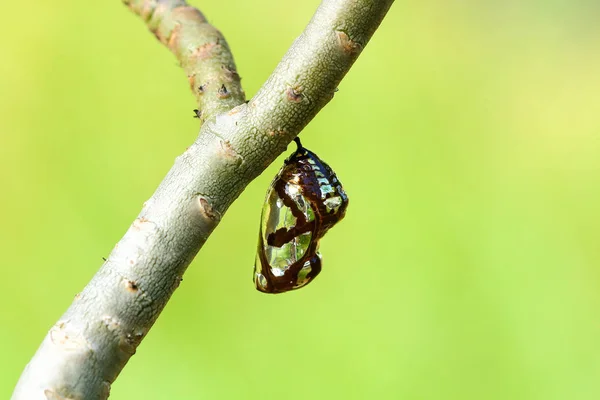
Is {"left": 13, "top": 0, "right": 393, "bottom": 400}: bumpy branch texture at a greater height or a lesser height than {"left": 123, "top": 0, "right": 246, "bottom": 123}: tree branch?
lesser

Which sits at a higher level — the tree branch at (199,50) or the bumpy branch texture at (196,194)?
the tree branch at (199,50)

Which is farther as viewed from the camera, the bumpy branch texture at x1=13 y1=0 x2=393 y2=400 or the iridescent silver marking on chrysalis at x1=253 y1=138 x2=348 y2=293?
the iridescent silver marking on chrysalis at x1=253 y1=138 x2=348 y2=293

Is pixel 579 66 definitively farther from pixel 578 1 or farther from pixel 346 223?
pixel 346 223

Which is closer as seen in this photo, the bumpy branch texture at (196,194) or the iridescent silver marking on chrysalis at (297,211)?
the bumpy branch texture at (196,194)
